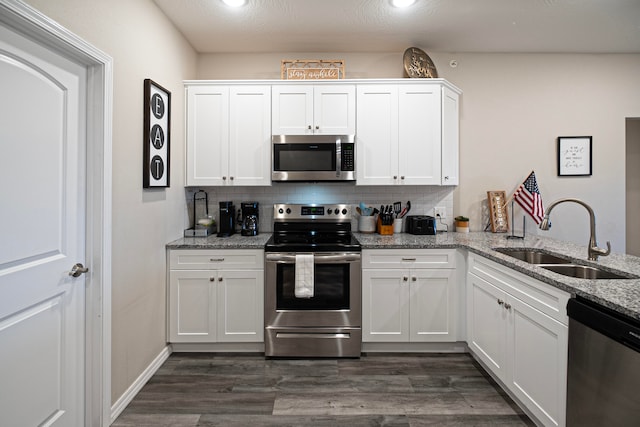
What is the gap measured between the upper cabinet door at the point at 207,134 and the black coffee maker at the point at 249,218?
324 mm

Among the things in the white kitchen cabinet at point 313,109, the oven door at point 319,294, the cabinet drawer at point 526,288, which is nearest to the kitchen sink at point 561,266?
the cabinet drawer at point 526,288

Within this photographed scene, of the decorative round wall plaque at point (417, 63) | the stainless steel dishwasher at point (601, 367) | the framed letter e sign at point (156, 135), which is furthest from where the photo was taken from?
the decorative round wall plaque at point (417, 63)

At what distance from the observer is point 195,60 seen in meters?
3.25

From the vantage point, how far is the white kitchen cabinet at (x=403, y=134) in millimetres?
2988

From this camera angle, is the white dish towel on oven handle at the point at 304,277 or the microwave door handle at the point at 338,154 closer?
the white dish towel on oven handle at the point at 304,277

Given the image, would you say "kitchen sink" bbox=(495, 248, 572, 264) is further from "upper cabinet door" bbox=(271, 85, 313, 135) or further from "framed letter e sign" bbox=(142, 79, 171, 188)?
"framed letter e sign" bbox=(142, 79, 171, 188)

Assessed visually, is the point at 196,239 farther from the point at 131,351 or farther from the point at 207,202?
the point at 131,351

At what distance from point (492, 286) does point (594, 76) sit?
105 inches

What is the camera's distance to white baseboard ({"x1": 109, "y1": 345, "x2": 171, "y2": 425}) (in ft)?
6.44

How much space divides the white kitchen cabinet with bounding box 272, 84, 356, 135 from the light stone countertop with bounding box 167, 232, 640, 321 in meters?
1.02

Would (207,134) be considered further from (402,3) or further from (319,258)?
(402,3)

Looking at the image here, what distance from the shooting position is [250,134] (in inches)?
118

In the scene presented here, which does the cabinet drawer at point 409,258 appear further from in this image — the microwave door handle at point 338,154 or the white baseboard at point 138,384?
the white baseboard at point 138,384

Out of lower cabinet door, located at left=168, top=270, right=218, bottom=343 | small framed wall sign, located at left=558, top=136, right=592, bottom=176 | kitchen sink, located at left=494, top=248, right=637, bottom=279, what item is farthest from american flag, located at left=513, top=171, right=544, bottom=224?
A: lower cabinet door, located at left=168, top=270, right=218, bottom=343
